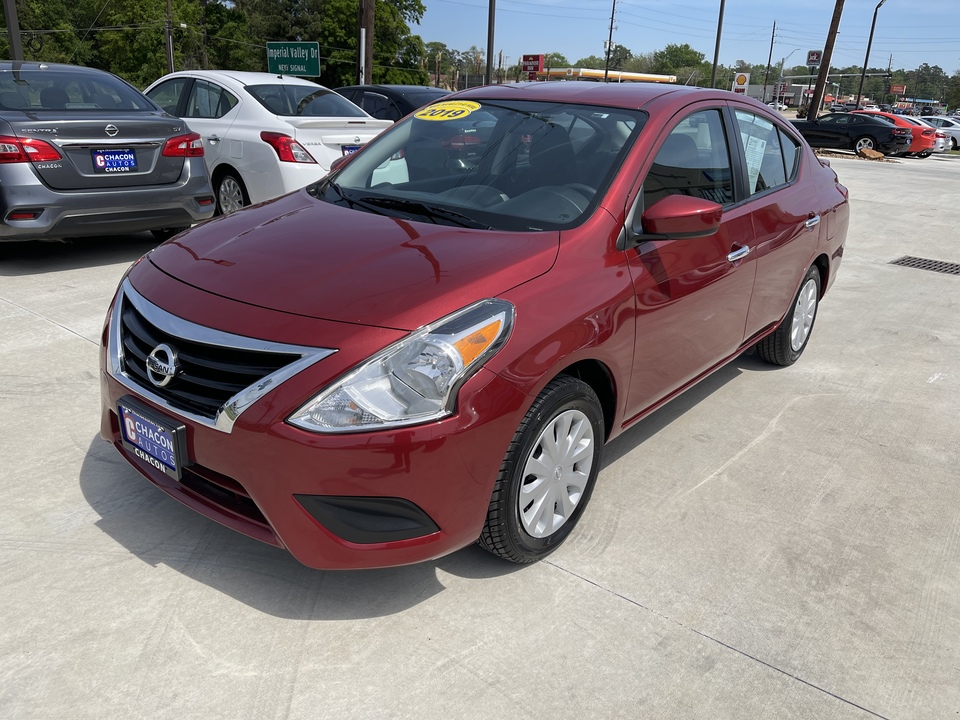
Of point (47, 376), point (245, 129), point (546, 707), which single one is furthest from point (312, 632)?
point (245, 129)

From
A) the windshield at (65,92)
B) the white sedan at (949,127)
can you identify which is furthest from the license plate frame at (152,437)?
the white sedan at (949,127)

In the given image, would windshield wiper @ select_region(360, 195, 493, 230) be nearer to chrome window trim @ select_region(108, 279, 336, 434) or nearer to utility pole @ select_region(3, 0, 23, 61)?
chrome window trim @ select_region(108, 279, 336, 434)

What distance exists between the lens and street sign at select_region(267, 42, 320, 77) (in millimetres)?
19375

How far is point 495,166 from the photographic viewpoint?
3.37 meters

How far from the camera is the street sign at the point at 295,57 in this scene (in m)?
19.4

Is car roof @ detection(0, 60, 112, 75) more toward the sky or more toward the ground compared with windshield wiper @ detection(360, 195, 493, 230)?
more toward the sky

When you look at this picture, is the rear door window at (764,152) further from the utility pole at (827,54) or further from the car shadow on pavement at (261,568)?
the utility pole at (827,54)

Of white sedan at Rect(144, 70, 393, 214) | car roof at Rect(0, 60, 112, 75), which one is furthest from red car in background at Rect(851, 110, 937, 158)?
car roof at Rect(0, 60, 112, 75)

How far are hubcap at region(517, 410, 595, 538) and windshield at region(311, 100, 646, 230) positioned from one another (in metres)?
0.75

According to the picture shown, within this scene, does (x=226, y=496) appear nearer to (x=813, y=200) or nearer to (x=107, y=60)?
(x=813, y=200)

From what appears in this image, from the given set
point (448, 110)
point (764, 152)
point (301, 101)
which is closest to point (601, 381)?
point (448, 110)

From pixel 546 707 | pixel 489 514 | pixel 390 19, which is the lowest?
pixel 546 707

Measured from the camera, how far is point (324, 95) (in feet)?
27.4

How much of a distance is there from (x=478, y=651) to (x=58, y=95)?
234 inches
